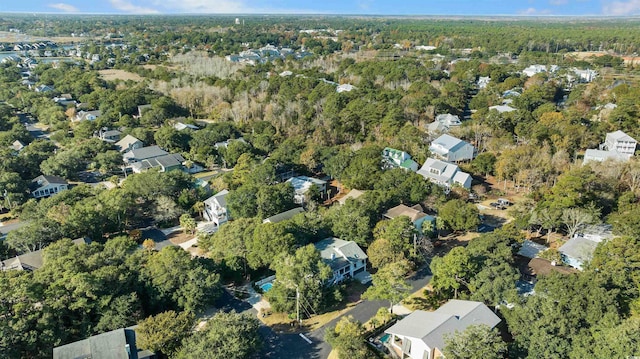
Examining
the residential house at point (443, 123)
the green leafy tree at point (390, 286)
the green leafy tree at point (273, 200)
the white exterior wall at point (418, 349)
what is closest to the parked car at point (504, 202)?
the residential house at point (443, 123)

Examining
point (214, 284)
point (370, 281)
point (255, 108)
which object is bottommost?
point (370, 281)

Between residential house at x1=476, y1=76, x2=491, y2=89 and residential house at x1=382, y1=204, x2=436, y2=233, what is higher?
residential house at x1=476, y1=76, x2=491, y2=89

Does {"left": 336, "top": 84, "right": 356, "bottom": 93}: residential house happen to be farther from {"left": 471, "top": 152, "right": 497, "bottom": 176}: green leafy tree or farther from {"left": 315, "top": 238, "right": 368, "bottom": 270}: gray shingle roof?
{"left": 315, "top": 238, "right": 368, "bottom": 270}: gray shingle roof

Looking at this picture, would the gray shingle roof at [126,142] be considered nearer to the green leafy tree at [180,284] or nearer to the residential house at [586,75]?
the green leafy tree at [180,284]

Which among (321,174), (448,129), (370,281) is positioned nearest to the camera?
(370,281)

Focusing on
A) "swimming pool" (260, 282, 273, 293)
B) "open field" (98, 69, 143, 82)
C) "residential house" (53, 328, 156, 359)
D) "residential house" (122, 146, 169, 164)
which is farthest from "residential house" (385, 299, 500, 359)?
"open field" (98, 69, 143, 82)

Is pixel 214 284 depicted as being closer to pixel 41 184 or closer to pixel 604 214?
pixel 41 184

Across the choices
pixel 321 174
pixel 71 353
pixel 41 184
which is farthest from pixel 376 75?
pixel 71 353
